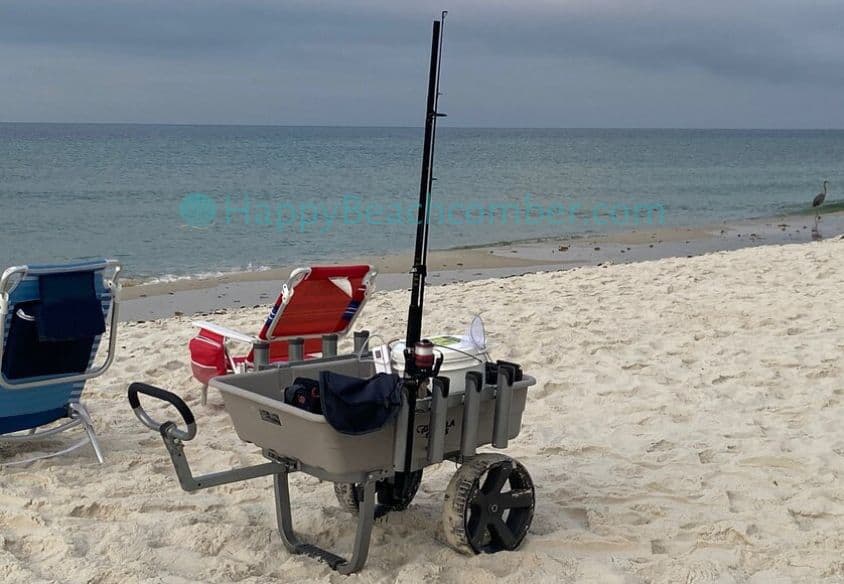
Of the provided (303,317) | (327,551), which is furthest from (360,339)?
(303,317)

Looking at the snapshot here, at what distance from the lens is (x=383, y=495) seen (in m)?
3.76

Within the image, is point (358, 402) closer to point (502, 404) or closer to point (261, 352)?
point (502, 404)

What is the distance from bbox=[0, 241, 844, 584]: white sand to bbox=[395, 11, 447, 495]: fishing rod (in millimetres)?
631

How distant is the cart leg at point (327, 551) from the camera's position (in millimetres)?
3252

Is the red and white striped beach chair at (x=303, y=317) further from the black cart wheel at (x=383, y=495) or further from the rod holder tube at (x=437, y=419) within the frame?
the rod holder tube at (x=437, y=419)

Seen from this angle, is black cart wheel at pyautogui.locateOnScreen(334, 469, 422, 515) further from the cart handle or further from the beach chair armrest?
the beach chair armrest

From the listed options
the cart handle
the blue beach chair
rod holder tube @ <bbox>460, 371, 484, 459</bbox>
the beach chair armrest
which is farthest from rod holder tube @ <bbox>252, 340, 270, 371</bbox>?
rod holder tube @ <bbox>460, 371, 484, 459</bbox>

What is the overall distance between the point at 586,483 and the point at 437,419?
1.40 meters

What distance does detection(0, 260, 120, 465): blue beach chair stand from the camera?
425 centimetres

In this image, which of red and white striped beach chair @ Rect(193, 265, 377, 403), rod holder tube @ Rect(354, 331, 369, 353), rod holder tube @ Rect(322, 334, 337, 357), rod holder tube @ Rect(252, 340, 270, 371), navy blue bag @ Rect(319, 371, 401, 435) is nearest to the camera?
navy blue bag @ Rect(319, 371, 401, 435)

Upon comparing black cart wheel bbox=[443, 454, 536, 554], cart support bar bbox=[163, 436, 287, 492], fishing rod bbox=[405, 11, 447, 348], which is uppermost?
fishing rod bbox=[405, 11, 447, 348]

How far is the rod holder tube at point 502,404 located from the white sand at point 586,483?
1.43 feet

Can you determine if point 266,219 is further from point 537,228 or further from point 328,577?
point 328,577

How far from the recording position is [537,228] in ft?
69.4
